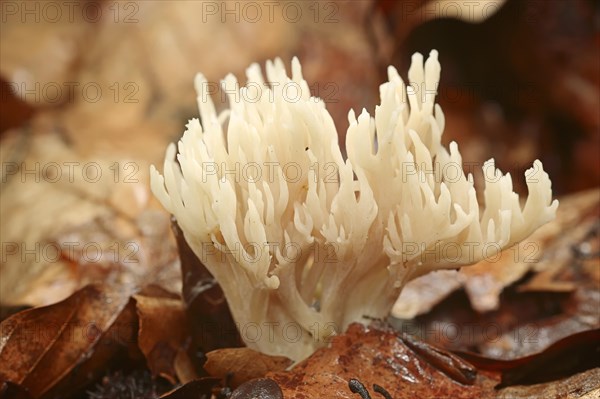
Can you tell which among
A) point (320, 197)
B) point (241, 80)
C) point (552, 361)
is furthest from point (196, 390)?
point (241, 80)

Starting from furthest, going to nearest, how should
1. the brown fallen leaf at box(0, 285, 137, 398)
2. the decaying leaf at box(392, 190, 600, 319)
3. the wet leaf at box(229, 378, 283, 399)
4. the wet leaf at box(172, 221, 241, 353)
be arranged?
the decaying leaf at box(392, 190, 600, 319)
the wet leaf at box(172, 221, 241, 353)
the brown fallen leaf at box(0, 285, 137, 398)
the wet leaf at box(229, 378, 283, 399)

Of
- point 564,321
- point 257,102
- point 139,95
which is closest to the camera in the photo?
point 257,102

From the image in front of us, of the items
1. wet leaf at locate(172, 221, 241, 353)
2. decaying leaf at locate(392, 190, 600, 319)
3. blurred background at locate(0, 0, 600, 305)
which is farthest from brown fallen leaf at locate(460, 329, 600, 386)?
blurred background at locate(0, 0, 600, 305)

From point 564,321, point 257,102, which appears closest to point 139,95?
point 257,102

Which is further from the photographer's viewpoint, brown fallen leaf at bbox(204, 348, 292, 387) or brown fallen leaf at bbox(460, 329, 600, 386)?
brown fallen leaf at bbox(460, 329, 600, 386)

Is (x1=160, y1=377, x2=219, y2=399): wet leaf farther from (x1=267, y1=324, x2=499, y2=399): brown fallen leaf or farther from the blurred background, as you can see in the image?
the blurred background

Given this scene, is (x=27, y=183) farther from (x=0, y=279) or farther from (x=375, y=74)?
(x=375, y=74)

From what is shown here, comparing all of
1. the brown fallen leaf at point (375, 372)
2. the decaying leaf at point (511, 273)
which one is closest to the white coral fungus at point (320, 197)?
the brown fallen leaf at point (375, 372)
